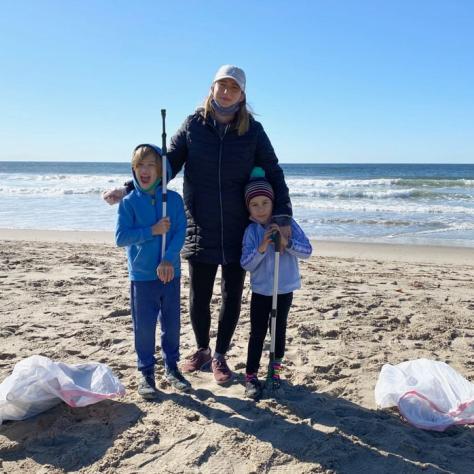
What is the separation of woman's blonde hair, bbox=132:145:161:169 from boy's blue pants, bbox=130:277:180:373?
0.78m

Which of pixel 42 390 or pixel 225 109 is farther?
pixel 225 109

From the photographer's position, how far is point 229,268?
349cm

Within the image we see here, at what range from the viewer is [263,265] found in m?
3.36

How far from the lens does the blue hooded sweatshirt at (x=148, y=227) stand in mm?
3230

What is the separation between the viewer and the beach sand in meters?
2.63

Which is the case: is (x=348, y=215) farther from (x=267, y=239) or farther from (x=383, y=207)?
(x=267, y=239)

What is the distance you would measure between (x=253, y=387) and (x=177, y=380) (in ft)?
1.73

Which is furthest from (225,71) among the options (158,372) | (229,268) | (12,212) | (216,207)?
(12,212)

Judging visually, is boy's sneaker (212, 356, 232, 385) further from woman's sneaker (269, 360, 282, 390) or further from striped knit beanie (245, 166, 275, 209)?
striped knit beanie (245, 166, 275, 209)

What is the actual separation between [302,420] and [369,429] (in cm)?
39

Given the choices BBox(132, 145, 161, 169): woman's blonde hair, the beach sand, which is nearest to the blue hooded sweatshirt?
BBox(132, 145, 161, 169): woman's blonde hair

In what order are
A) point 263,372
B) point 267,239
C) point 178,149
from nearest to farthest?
point 267,239, point 178,149, point 263,372

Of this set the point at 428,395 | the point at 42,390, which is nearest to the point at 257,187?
the point at 428,395

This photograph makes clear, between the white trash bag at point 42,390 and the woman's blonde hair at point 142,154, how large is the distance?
1381 mm
